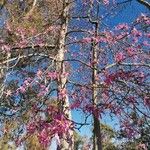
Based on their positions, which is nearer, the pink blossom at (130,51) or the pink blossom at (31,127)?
the pink blossom at (31,127)

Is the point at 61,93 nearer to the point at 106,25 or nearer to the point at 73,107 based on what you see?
the point at 73,107

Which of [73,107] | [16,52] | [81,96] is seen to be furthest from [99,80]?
[16,52]

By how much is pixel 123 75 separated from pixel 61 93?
1302 millimetres

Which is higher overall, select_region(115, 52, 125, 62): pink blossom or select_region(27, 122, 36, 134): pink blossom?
select_region(115, 52, 125, 62): pink blossom

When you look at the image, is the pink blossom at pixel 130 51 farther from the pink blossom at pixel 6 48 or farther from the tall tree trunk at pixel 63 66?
the pink blossom at pixel 6 48

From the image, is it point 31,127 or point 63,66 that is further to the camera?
point 63,66

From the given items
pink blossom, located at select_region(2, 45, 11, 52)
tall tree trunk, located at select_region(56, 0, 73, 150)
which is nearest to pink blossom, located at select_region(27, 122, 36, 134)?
tall tree trunk, located at select_region(56, 0, 73, 150)

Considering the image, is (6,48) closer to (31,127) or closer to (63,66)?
(63,66)

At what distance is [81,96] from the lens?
11.0 meters

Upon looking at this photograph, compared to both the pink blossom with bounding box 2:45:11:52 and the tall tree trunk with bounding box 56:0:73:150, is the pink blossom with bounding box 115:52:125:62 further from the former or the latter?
the pink blossom with bounding box 2:45:11:52

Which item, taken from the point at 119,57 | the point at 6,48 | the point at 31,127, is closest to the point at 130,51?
the point at 119,57

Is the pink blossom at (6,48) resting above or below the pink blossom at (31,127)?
above

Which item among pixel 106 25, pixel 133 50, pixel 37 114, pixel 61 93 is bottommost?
pixel 37 114

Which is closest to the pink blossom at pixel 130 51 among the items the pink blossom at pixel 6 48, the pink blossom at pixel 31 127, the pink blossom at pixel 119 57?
the pink blossom at pixel 119 57
